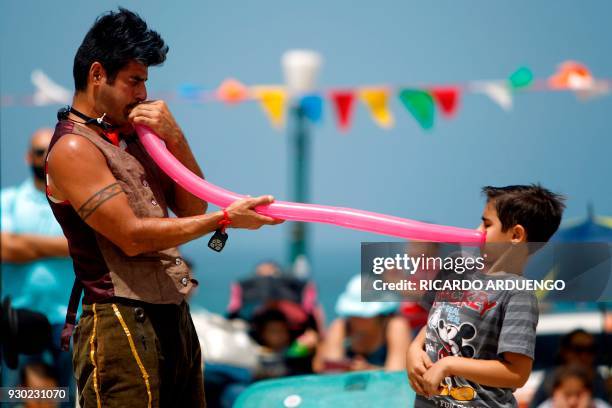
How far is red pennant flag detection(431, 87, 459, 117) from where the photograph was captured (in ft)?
24.5

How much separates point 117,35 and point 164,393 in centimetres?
110

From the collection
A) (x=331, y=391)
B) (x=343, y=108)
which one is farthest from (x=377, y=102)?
(x=331, y=391)

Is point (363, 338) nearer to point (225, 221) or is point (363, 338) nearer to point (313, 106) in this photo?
point (225, 221)

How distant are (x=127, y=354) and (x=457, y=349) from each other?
998 millimetres

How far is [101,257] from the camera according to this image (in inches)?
99.7

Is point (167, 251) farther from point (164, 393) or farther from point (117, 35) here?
point (117, 35)

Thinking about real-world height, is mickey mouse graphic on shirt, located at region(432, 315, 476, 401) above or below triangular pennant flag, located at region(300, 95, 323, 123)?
below

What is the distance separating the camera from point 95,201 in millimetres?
2408

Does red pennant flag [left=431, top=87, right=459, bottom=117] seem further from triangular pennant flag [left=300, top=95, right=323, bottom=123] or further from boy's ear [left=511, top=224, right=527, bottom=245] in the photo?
boy's ear [left=511, top=224, right=527, bottom=245]

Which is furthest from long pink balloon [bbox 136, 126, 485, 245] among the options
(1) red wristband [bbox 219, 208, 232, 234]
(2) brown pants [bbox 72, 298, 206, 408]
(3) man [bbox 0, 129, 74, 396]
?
(3) man [bbox 0, 129, 74, 396]

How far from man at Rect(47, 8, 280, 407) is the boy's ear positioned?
0.75m

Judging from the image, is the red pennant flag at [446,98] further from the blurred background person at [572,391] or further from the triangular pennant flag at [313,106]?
the blurred background person at [572,391]

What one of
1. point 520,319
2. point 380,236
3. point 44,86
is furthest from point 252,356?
point 44,86

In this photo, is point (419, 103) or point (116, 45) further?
point (419, 103)
